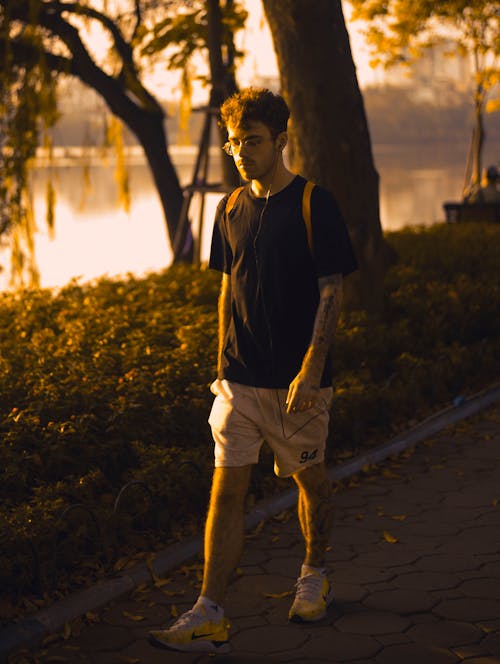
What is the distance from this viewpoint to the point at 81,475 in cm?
715

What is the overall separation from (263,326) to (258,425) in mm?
406

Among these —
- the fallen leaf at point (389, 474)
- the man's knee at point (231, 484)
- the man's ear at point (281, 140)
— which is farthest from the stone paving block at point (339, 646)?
the fallen leaf at point (389, 474)

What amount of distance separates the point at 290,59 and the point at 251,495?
220 inches

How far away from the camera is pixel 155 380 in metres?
8.68

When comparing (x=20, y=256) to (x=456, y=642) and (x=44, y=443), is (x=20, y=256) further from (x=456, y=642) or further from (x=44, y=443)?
(x=456, y=642)

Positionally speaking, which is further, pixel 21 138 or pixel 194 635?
pixel 21 138

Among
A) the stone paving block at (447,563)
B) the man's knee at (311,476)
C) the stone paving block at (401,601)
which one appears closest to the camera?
the man's knee at (311,476)

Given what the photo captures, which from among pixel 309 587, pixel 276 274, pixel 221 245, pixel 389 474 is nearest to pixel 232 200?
pixel 221 245

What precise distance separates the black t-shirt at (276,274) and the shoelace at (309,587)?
86 cm

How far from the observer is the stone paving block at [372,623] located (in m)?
5.38

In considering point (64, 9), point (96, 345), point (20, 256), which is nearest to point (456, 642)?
point (96, 345)

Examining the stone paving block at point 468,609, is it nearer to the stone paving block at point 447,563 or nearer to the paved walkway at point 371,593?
the paved walkway at point 371,593

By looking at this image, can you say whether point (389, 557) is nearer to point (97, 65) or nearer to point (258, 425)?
point (258, 425)

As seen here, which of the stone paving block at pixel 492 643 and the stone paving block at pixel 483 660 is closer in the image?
the stone paving block at pixel 483 660
